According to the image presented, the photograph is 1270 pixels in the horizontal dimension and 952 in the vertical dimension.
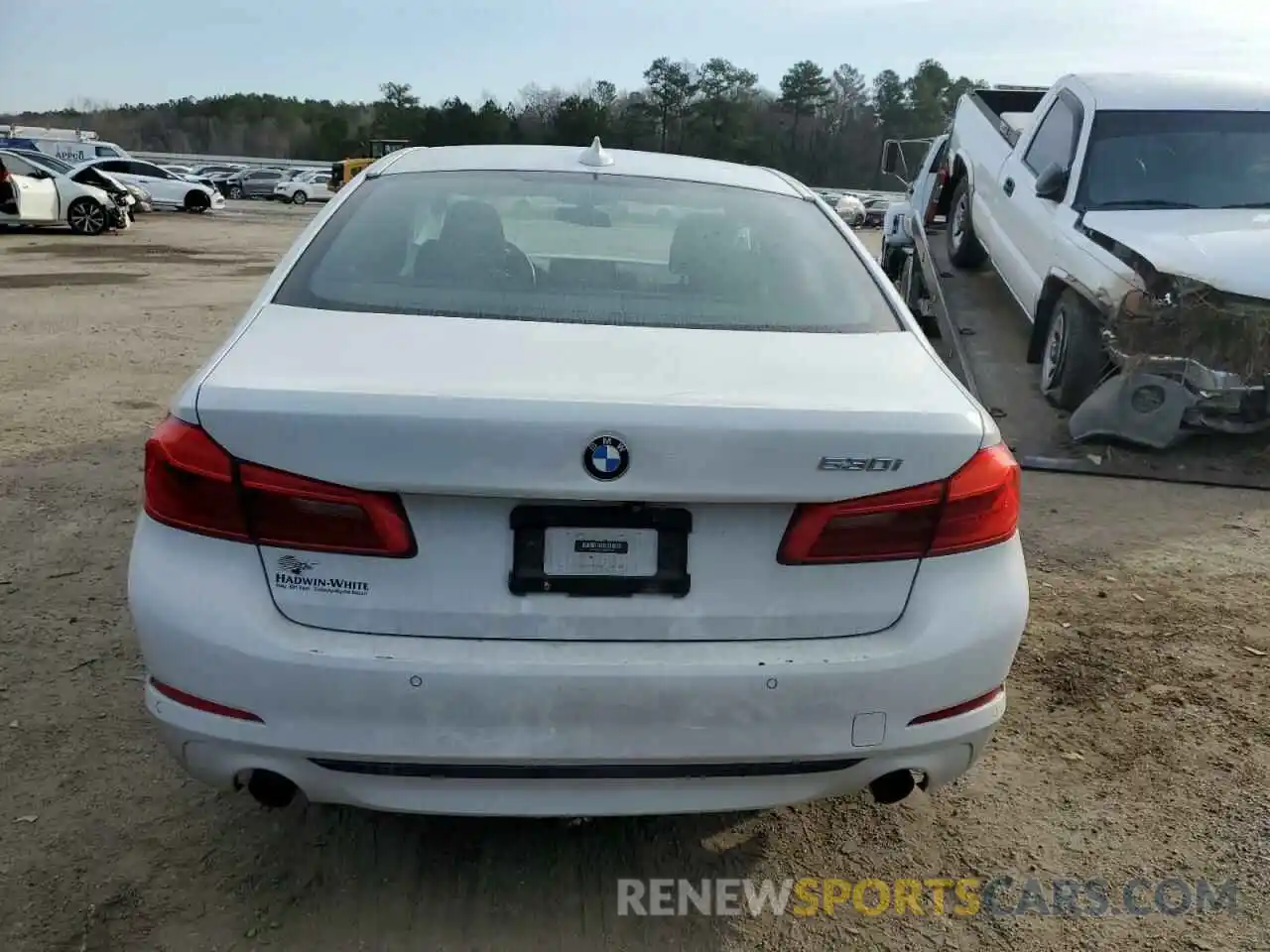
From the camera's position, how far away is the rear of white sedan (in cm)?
200

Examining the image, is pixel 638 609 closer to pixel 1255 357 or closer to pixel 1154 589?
pixel 1154 589

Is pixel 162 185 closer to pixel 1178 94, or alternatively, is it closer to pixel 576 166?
pixel 1178 94

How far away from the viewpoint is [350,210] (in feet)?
10.0

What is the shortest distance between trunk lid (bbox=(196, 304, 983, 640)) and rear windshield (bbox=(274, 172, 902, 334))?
44 centimetres

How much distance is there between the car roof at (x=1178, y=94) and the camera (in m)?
7.06

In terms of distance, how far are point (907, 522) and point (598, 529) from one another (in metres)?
0.62

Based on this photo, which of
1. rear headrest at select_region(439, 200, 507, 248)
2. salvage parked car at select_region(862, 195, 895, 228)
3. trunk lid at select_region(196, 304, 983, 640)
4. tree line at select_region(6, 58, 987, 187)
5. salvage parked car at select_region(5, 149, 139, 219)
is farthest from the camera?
tree line at select_region(6, 58, 987, 187)

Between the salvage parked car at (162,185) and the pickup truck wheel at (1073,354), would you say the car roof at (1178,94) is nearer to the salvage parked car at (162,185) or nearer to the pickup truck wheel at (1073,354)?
the pickup truck wheel at (1073,354)

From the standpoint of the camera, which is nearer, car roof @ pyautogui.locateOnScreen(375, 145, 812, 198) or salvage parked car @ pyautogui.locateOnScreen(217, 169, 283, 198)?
car roof @ pyautogui.locateOnScreen(375, 145, 812, 198)

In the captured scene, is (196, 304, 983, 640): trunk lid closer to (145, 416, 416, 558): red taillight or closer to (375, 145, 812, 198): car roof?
(145, 416, 416, 558): red taillight

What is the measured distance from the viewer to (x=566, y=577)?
2.07 meters

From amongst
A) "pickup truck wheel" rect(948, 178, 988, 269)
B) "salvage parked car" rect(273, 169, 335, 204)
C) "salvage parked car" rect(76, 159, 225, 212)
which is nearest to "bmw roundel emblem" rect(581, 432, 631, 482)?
"pickup truck wheel" rect(948, 178, 988, 269)

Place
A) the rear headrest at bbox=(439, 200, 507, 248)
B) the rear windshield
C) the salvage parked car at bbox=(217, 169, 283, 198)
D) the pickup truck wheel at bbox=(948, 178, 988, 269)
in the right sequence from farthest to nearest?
the salvage parked car at bbox=(217, 169, 283, 198)
the pickup truck wheel at bbox=(948, 178, 988, 269)
the rear headrest at bbox=(439, 200, 507, 248)
the rear windshield

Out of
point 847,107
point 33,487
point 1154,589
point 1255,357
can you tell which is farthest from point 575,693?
point 847,107
